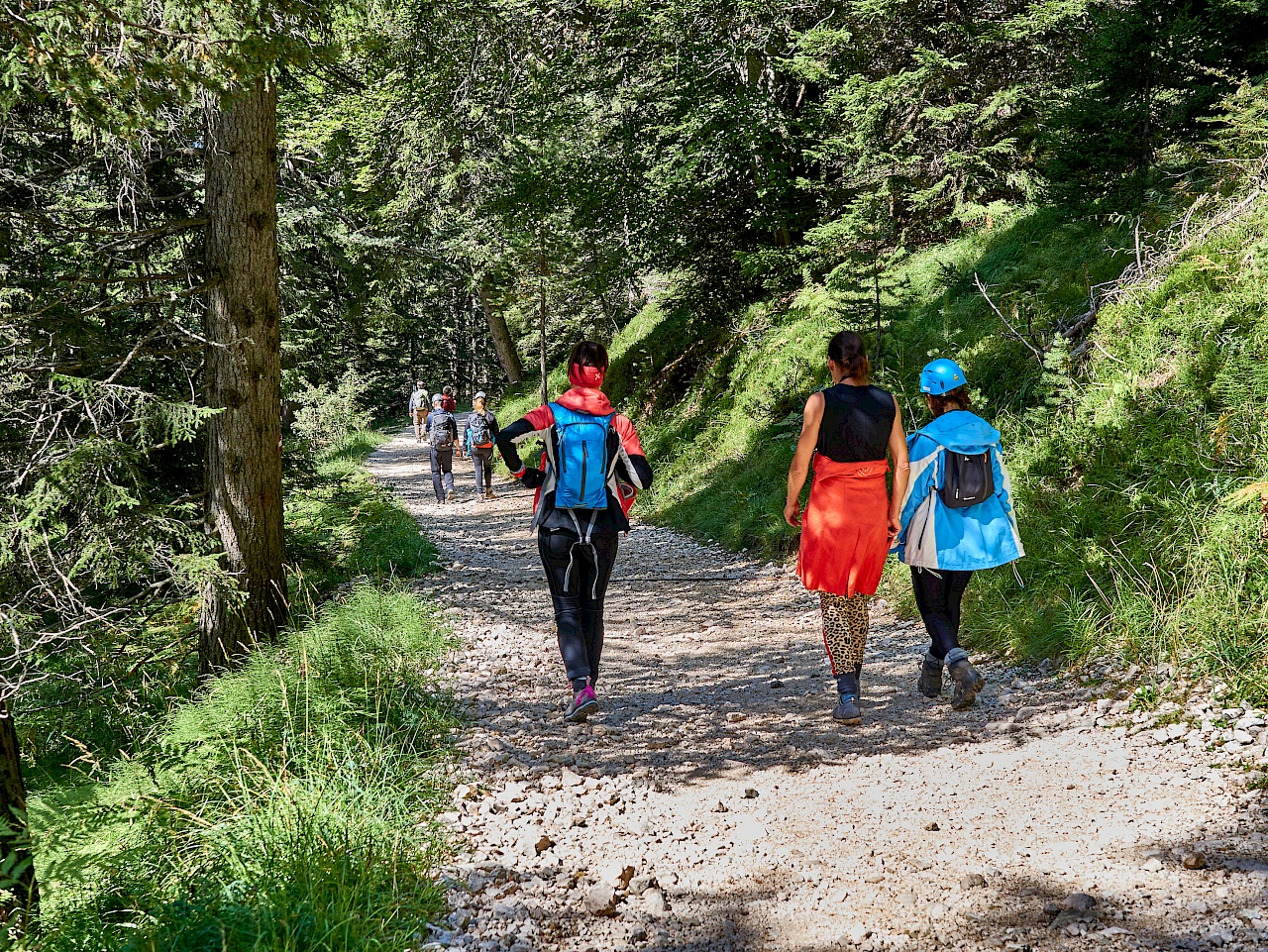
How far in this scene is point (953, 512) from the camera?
5.14 m

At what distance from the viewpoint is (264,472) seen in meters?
6.92

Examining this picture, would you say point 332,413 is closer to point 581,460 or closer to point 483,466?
point 483,466

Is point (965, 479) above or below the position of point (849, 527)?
above

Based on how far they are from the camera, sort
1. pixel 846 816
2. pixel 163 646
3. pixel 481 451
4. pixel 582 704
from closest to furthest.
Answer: pixel 846 816, pixel 582 704, pixel 163 646, pixel 481 451

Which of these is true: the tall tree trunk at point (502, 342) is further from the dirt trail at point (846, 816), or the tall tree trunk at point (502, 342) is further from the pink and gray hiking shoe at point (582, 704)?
the pink and gray hiking shoe at point (582, 704)

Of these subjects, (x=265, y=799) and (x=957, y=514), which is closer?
(x=265, y=799)

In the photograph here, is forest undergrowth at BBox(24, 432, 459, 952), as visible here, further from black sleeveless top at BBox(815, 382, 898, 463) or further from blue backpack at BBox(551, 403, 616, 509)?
black sleeveless top at BBox(815, 382, 898, 463)

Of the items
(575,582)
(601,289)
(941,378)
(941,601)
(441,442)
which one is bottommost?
(941,601)

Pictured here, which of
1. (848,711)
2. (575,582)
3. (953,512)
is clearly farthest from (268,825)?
(953,512)

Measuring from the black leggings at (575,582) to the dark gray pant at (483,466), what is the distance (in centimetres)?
1177

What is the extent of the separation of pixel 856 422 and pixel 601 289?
49.3 ft

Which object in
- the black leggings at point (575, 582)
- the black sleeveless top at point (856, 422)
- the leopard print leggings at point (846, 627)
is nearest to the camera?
the black sleeveless top at point (856, 422)

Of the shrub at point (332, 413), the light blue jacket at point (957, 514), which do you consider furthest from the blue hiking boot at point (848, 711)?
the shrub at point (332, 413)

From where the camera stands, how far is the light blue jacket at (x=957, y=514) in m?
5.07
